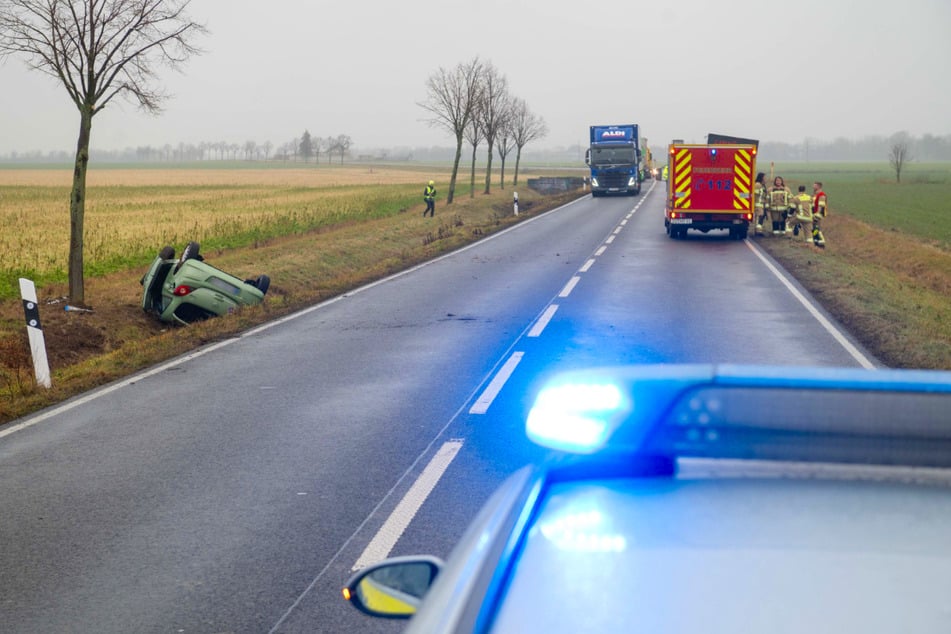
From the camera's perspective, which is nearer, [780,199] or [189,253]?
[189,253]

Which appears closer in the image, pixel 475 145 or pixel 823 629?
pixel 823 629

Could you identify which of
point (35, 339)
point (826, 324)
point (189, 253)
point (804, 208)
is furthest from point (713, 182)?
point (35, 339)

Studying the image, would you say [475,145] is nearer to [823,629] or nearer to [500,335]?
[500,335]

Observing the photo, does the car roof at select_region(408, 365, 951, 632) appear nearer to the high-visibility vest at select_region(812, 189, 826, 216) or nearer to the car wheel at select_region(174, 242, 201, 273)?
the car wheel at select_region(174, 242, 201, 273)

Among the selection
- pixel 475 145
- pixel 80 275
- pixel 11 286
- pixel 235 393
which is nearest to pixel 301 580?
pixel 235 393

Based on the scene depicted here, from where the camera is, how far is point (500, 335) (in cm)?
1301

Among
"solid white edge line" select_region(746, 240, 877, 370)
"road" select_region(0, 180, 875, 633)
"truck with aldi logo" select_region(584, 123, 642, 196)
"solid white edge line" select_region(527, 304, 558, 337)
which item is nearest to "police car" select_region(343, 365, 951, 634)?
"road" select_region(0, 180, 875, 633)

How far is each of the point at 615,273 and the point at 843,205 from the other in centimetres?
4017

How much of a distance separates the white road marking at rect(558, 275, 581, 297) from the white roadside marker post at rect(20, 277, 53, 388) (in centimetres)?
850

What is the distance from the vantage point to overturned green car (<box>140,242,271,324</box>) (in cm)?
1524

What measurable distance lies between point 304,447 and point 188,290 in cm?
815

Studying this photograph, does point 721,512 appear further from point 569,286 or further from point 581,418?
point 569,286

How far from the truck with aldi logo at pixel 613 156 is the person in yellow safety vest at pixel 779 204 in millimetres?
24854

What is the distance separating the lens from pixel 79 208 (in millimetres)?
16125
